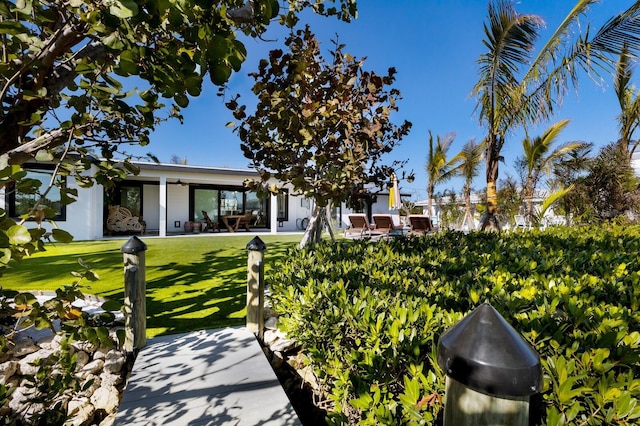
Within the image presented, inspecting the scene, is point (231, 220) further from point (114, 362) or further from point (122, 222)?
point (114, 362)

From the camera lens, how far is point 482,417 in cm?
73

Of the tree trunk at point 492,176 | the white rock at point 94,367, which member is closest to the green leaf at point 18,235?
the white rock at point 94,367

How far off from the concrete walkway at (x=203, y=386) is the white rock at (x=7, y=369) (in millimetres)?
1163

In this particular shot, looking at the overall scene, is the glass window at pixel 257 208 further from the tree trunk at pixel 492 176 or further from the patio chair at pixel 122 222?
the tree trunk at pixel 492 176

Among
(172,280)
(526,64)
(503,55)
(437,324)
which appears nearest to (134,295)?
(172,280)

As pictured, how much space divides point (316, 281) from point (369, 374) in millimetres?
1184

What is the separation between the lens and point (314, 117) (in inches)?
121

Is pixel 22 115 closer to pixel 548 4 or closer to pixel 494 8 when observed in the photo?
pixel 494 8

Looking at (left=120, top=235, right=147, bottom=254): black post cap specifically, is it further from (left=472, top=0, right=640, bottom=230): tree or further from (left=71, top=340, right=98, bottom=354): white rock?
(left=472, top=0, right=640, bottom=230): tree

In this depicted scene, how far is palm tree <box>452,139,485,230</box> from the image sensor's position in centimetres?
1791

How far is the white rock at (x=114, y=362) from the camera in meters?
3.16

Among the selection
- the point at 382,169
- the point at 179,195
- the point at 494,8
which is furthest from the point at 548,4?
the point at 179,195

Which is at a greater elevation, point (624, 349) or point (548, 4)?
point (548, 4)

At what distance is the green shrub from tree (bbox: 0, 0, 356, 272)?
1.50 metres
